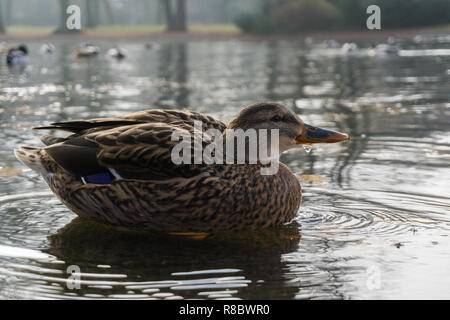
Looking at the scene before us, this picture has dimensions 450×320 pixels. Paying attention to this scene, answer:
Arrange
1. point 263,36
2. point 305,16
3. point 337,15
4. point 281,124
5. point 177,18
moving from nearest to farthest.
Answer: point 281,124 → point 337,15 → point 305,16 → point 263,36 → point 177,18

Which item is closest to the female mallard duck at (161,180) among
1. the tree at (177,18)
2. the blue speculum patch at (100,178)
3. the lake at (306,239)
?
the blue speculum patch at (100,178)

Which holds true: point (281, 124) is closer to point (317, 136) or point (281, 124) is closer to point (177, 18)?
point (317, 136)

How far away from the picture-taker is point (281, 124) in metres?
4.55

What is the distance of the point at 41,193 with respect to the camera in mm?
5375

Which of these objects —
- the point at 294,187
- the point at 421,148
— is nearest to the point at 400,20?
the point at 421,148

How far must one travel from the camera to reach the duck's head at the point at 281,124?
4.45m

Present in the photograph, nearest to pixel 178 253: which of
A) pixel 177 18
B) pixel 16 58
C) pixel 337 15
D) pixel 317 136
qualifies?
pixel 317 136

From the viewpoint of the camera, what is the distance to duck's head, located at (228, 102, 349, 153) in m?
4.45

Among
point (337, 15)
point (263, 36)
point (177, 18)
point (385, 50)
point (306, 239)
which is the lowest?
point (306, 239)

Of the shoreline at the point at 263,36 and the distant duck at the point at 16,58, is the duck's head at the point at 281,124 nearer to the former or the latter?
the distant duck at the point at 16,58

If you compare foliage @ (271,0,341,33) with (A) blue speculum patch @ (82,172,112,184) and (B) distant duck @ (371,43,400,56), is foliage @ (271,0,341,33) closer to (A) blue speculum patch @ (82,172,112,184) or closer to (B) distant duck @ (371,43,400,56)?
(B) distant duck @ (371,43,400,56)

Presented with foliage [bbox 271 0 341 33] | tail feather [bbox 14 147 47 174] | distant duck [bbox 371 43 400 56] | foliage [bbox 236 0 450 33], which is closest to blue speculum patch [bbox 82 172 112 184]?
tail feather [bbox 14 147 47 174]

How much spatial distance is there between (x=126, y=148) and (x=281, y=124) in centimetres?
103
